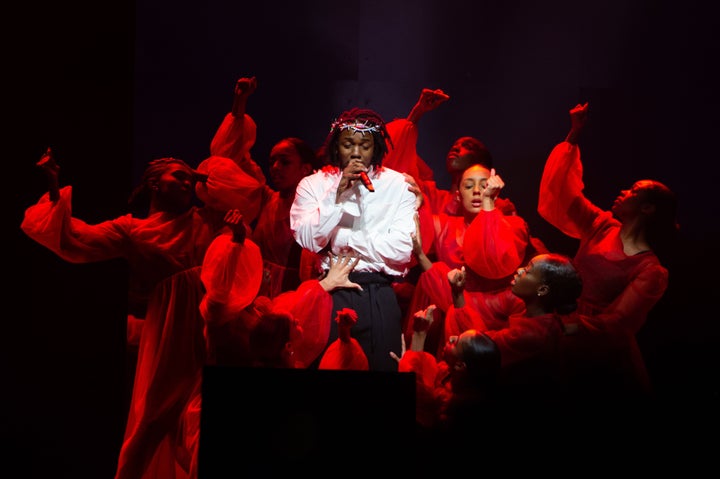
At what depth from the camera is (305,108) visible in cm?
399

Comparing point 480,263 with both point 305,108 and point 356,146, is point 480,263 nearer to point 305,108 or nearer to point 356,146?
point 356,146

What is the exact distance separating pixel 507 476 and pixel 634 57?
2.09 m

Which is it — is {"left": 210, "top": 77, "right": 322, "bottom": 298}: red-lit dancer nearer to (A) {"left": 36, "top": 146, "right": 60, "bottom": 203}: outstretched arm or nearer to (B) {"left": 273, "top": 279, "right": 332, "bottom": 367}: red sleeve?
(B) {"left": 273, "top": 279, "right": 332, "bottom": 367}: red sleeve

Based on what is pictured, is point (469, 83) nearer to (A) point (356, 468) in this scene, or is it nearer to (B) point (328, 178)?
(B) point (328, 178)

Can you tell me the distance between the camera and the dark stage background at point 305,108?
3.88 metres

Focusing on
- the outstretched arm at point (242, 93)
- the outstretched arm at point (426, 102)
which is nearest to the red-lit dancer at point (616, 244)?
the outstretched arm at point (426, 102)

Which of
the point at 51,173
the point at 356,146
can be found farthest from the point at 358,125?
the point at 51,173

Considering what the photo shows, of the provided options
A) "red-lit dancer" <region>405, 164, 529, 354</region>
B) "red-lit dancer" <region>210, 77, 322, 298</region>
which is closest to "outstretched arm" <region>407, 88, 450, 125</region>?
"red-lit dancer" <region>405, 164, 529, 354</region>

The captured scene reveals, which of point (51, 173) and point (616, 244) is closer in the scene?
point (51, 173)

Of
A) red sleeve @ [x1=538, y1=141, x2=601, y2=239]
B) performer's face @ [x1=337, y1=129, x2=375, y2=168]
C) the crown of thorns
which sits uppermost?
the crown of thorns

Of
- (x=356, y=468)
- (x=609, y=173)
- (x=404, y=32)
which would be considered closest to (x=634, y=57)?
(x=609, y=173)

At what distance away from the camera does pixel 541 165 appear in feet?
13.2

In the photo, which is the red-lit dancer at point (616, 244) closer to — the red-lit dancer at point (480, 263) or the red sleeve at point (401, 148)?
the red-lit dancer at point (480, 263)

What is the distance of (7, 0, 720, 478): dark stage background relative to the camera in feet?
12.7
